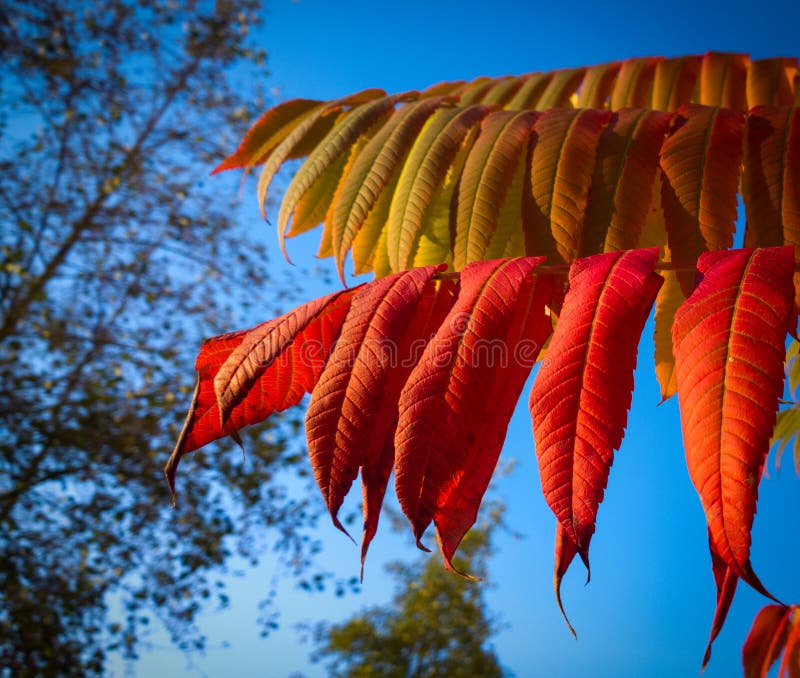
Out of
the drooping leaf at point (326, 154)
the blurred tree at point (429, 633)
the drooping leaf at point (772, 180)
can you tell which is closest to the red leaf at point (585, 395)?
the drooping leaf at point (772, 180)

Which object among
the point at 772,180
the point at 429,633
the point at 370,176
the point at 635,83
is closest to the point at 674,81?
the point at 635,83

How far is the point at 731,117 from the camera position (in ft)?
1.94

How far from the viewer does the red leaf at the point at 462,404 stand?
35 centimetres

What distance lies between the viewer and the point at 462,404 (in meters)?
0.36

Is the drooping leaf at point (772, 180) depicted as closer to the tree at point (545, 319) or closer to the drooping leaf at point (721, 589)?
the tree at point (545, 319)

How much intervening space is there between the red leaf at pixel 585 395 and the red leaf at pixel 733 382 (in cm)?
3

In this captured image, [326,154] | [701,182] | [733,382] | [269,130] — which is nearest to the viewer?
[733,382]

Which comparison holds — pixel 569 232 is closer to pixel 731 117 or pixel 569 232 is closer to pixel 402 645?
pixel 731 117

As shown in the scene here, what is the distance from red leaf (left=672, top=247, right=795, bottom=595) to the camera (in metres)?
0.29

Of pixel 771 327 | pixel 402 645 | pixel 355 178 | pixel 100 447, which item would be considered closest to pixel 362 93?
pixel 355 178

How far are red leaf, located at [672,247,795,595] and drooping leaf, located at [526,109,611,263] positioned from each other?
0.65 ft

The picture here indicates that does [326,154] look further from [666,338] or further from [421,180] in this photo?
[666,338]

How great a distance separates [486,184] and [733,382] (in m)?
0.33

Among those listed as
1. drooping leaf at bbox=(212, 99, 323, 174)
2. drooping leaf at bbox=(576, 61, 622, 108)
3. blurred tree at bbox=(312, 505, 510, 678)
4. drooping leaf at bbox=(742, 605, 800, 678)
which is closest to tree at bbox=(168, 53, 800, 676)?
drooping leaf at bbox=(212, 99, 323, 174)
